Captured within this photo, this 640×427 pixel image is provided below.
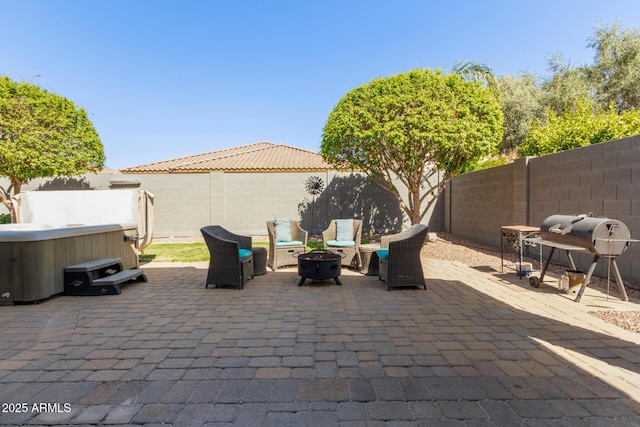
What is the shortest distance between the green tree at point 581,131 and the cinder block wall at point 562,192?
4.93ft

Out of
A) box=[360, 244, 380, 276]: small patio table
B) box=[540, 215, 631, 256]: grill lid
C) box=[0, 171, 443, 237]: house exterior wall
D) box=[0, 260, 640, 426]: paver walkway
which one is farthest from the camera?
box=[0, 171, 443, 237]: house exterior wall

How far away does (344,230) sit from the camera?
654cm

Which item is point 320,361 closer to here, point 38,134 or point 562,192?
point 562,192

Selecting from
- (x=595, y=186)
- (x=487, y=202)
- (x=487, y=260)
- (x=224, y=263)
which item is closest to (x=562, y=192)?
(x=595, y=186)

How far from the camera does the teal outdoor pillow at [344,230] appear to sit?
6520 millimetres

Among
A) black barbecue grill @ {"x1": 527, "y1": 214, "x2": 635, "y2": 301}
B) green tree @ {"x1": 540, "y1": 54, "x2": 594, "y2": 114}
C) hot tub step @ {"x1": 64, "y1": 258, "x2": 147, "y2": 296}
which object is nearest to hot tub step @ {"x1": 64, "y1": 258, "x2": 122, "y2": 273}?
hot tub step @ {"x1": 64, "y1": 258, "x2": 147, "y2": 296}

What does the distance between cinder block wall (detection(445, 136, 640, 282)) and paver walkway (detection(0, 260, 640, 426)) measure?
5.62 feet

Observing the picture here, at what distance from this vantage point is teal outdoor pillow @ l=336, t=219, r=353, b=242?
21.4ft

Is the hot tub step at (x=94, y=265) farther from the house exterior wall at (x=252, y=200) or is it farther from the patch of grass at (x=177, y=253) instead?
the house exterior wall at (x=252, y=200)

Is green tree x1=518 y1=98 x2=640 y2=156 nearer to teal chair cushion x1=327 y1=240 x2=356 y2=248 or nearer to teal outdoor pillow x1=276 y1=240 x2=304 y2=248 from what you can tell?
teal chair cushion x1=327 y1=240 x2=356 y2=248

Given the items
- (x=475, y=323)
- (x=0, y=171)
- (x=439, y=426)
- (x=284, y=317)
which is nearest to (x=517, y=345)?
(x=475, y=323)

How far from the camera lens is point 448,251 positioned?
26.7 feet

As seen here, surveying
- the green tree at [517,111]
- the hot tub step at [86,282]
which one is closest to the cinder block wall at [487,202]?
the green tree at [517,111]

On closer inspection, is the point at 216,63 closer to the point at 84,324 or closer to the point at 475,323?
the point at 84,324
